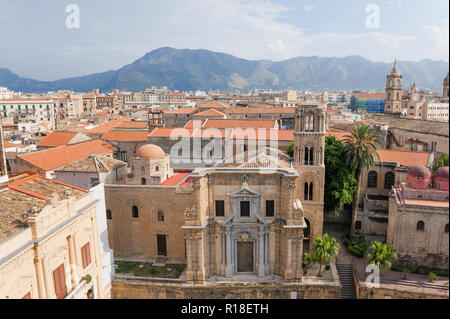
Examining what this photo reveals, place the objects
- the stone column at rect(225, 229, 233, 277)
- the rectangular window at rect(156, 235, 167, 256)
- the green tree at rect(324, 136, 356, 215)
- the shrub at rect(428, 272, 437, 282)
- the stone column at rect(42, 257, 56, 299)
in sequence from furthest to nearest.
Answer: the green tree at rect(324, 136, 356, 215) < the rectangular window at rect(156, 235, 167, 256) < the stone column at rect(225, 229, 233, 277) < the shrub at rect(428, 272, 437, 282) < the stone column at rect(42, 257, 56, 299)

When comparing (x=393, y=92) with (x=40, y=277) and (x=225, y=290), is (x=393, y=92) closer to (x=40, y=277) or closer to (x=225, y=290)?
(x=225, y=290)

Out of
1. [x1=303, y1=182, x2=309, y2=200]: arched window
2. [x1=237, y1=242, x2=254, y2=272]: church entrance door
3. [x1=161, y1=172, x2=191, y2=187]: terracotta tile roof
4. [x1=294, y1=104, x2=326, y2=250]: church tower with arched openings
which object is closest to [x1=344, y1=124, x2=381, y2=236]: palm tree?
[x1=294, y1=104, x2=326, y2=250]: church tower with arched openings

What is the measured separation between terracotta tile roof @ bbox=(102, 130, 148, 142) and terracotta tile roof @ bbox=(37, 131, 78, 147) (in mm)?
3911

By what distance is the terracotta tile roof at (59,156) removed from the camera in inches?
1054

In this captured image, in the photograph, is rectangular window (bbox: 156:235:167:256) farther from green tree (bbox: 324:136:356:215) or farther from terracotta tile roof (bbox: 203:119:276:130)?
terracotta tile roof (bbox: 203:119:276:130)

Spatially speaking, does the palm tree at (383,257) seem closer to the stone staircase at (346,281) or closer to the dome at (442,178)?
the stone staircase at (346,281)

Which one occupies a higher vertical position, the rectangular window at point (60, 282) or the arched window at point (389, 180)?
the arched window at point (389, 180)

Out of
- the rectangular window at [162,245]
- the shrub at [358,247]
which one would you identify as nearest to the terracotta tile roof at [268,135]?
the shrub at [358,247]

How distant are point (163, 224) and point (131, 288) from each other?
16.7 ft

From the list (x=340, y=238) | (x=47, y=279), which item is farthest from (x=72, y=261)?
(x=340, y=238)

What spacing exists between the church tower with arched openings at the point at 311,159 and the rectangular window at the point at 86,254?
1513 cm

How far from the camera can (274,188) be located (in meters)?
21.0

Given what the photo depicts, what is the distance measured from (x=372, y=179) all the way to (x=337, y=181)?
601cm

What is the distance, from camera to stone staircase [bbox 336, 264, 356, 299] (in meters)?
20.7
